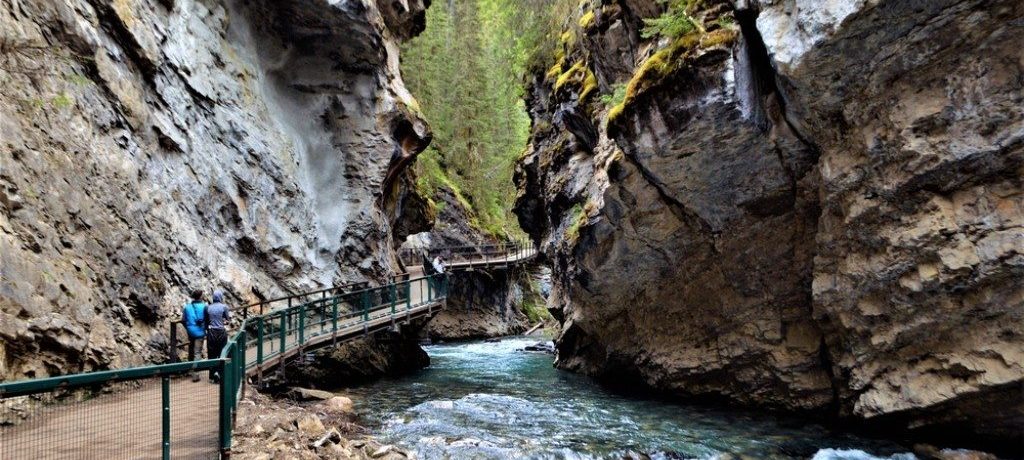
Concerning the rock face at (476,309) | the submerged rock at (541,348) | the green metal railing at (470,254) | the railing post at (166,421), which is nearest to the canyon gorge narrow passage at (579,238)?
the railing post at (166,421)

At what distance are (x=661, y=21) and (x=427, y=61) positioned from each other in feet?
77.7

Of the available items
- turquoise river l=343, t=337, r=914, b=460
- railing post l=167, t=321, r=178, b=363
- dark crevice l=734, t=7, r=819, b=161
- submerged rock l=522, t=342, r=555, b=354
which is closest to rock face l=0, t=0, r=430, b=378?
railing post l=167, t=321, r=178, b=363

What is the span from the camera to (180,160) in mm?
12672

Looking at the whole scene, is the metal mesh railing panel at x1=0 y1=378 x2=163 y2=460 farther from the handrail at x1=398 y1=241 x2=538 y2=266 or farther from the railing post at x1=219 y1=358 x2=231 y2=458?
the handrail at x1=398 y1=241 x2=538 y2=266

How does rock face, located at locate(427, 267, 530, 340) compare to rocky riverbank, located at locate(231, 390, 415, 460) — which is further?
rock face, located at locate(427, 267, 530, 340)

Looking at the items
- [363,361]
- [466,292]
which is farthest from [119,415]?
[466,292]

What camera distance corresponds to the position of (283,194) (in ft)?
55.3

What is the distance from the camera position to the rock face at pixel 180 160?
7.84 metres

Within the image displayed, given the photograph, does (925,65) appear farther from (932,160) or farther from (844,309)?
(844,309)

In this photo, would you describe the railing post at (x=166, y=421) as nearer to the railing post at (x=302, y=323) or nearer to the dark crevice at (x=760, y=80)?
the railing post at (x=302, y=323)

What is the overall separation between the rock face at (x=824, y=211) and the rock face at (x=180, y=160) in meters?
8.63

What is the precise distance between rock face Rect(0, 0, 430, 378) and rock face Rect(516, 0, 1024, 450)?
8626 mm

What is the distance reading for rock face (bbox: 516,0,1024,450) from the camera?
7.84m

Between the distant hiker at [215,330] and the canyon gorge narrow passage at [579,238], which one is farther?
the distant hiker at [215,330]
